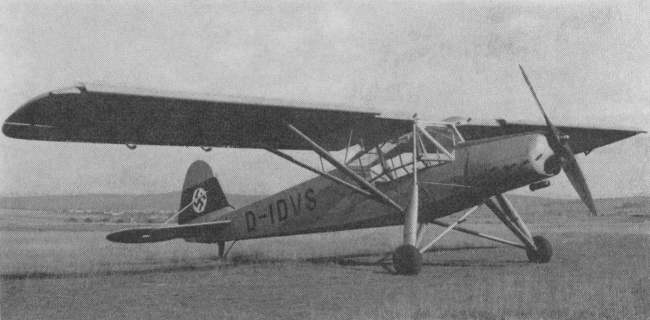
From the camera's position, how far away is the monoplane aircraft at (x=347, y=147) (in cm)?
874

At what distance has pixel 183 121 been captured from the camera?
9664mm

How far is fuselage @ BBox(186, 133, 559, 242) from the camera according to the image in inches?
362

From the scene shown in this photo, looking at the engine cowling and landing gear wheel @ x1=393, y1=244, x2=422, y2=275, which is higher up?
the engine cowling

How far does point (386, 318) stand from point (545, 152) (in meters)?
4.84

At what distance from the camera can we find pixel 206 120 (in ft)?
32.0

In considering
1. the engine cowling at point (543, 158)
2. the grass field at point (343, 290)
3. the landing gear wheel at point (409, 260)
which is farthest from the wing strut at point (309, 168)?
the engine cowling at point (543, 158)

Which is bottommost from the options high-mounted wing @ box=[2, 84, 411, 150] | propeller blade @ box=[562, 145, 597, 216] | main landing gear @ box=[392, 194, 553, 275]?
main landing gear @ box=[392, 194, 553, 275]

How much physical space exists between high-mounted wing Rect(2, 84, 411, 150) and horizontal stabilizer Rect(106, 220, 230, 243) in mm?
1562

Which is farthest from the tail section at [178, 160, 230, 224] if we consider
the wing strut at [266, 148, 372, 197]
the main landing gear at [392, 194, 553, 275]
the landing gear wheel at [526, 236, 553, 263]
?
the landing gear wheel at [526, 236, 553, 263]

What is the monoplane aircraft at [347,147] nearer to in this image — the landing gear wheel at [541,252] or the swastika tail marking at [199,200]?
the landing gear wheel at [541,252]

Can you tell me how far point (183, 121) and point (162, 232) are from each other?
7.93 feet

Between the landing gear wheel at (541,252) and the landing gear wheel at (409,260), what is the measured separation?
3243 millimetres

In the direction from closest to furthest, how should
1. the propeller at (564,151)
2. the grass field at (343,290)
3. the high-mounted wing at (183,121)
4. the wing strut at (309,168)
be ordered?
the grass field at (343,290) → the high-mounted wing at (183,121) → the propeller at (564,151) → the wing strut at (309,168)

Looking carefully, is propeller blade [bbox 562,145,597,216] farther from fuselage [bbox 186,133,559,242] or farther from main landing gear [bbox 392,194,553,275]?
main landing gear [bbox 392,194,553,275]
